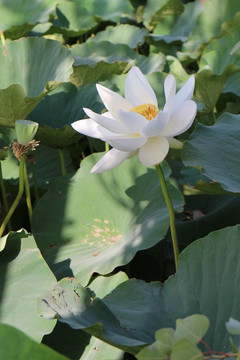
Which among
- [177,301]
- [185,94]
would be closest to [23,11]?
[185,94]

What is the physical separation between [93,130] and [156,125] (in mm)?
151

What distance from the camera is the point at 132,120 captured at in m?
0.95

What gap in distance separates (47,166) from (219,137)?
2.60 feet

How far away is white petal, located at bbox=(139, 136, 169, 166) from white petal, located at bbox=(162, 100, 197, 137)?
2 centimetres

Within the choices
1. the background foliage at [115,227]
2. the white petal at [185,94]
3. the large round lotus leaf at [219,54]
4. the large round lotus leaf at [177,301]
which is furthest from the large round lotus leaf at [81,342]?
the large round lotus leaf at [219,54]

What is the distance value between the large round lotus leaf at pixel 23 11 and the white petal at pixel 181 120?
69.6 inches

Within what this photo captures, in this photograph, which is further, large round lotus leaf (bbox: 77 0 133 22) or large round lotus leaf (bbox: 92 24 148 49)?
large round lotus leaf (bbox: 77 0 133 22)

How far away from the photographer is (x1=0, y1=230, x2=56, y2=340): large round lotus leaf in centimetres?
111

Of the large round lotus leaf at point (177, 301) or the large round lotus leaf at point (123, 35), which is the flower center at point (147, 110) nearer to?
the large round lotus leaf at point (177, 301)

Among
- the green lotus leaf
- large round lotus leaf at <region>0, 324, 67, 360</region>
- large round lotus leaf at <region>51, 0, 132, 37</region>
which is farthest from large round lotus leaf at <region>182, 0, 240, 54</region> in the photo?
large round lotus leaf at <region>0, 324, 67, 360</region>

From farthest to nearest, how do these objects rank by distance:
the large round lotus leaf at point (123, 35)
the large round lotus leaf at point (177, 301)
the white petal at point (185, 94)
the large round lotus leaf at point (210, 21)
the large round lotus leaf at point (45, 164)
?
the large round lotus leaf at point (123, 35), the large round lotus leaf at point (210, 21), the large round lotus leaf at point (45, 164), the white petal at point (185, 94), the large round lotus leaf at point (177, 301)

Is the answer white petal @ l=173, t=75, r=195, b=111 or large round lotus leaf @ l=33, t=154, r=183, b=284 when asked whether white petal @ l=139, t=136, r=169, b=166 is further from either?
large round lotus leaf @ l=33, t=154, r=183, b=284

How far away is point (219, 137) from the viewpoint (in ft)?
4.20

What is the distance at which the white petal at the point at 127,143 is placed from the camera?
94 cm
